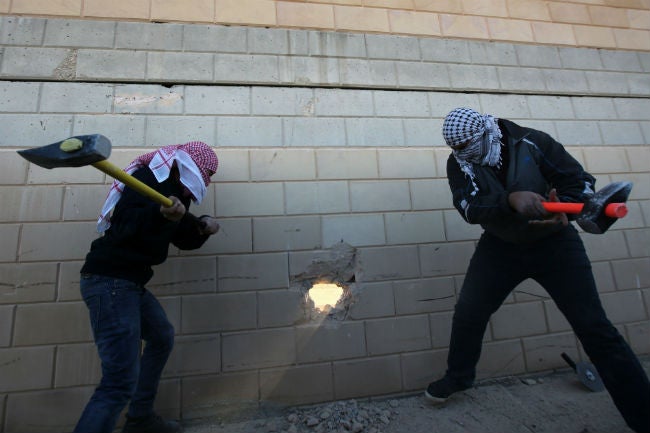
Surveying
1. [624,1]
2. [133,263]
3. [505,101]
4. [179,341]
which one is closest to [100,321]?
[133,263]

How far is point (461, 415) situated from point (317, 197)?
58.6 inches

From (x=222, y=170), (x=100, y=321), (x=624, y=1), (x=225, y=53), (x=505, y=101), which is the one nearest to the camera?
(x=100, y=321)

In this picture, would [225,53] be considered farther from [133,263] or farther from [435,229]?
[435,229]

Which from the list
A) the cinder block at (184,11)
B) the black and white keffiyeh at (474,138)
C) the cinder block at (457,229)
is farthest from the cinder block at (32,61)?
the cinder block at (457,229)

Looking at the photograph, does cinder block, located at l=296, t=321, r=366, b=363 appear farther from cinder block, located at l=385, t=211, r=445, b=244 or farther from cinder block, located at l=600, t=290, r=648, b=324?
cinder block, located at l=600, t=290, r=648, b=324

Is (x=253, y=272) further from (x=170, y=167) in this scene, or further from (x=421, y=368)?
(x=421, y=368)

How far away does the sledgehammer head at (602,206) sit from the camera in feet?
5.10

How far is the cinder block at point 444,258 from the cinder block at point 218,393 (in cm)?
126

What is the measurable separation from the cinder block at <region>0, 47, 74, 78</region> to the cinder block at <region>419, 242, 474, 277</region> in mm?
2582

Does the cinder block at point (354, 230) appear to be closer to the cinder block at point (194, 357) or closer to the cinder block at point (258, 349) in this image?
the cinder block at point (258, 349)

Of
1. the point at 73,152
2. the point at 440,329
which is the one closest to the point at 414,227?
the point at 440,329

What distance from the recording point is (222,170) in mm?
2361

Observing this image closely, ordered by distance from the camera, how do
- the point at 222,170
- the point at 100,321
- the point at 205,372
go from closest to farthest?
the point at 100,321
the point at 205,372
the point at 222,170

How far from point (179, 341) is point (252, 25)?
2119mm
